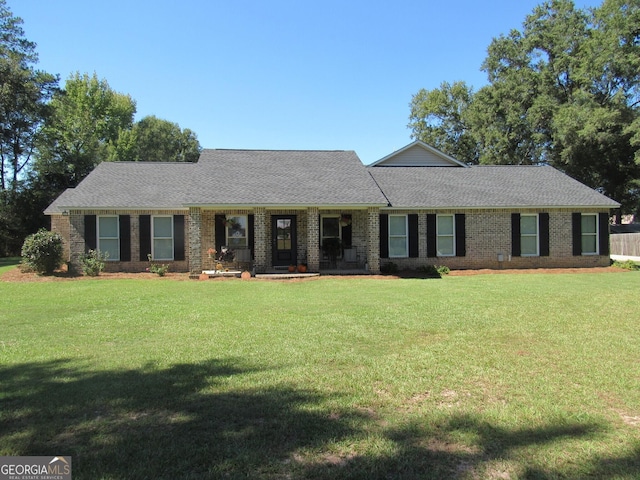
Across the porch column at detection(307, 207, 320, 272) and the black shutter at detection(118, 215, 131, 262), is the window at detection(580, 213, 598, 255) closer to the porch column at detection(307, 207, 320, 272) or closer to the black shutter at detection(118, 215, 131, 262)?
the porch column at detection(307, 207, 320, 272)

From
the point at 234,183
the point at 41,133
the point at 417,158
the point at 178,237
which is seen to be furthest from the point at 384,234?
the point at 41,133

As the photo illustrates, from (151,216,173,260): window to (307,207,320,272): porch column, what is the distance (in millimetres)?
5598

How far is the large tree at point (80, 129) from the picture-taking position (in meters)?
33.1

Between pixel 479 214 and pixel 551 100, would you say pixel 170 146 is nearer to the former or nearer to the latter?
pixel 551 100

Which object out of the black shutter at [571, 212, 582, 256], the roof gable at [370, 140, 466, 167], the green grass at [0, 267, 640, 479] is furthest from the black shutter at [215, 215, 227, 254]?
the black shutter at [571, 212, 582, 256]

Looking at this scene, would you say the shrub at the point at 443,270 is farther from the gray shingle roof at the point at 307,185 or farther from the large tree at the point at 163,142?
the large tree at the point at 163,142

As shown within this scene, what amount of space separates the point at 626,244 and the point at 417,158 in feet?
54.2

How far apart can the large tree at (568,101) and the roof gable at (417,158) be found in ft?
42.2

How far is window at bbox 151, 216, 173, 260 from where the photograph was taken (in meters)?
17.1

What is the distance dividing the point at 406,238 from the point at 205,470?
15523 mm

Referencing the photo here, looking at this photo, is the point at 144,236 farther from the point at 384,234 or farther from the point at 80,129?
the point at 80,129

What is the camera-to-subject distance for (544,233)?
18.2 m

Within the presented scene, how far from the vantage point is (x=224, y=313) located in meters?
8.47

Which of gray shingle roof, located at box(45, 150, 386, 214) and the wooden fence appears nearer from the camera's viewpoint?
gray shingle roof, located at box(45, 150, 386, 214)
